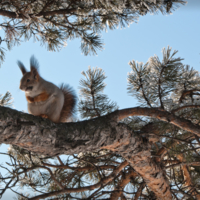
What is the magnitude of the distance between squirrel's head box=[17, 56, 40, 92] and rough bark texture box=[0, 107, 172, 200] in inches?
9.5

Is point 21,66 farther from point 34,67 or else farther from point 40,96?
point 40,96

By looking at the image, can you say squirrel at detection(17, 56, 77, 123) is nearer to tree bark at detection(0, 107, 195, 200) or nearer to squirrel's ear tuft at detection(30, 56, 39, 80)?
squirrel's ear tuft at detection(30, 56, 39, 80)

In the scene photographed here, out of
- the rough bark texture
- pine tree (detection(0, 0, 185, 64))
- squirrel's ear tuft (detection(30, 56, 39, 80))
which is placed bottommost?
the rough bark texture

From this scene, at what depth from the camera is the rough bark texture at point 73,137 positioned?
0.68 metres

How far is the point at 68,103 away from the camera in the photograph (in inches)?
44.9

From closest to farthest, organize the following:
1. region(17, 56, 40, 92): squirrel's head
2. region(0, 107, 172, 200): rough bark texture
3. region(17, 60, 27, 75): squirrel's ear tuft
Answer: region(0, 107, 172, 200): rough bark texture < region(17, 56, 40, 92): squirrel's head < region(17, 60, 27, 75): squirrel's ear tuft

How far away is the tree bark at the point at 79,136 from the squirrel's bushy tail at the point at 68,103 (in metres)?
0.29

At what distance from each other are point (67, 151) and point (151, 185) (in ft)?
2.09

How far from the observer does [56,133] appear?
773mm

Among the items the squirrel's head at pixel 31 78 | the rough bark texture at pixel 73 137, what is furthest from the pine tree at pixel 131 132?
the squirrel's head at pixel 31 78

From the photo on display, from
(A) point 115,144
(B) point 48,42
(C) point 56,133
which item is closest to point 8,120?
(C) point 56,133

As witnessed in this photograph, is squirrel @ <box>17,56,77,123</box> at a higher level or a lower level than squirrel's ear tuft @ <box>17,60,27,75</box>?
lower

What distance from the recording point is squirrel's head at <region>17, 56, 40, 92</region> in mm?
945

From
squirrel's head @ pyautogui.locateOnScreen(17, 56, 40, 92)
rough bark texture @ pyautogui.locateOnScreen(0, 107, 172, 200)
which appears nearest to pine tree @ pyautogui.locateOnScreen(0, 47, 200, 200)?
rough bark texture @ pyautogui.locateOnScreen(0, 107, 172, 200)
